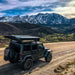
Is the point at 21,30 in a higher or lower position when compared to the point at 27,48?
higher

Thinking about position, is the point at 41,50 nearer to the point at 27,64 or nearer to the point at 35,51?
the point at 35,51

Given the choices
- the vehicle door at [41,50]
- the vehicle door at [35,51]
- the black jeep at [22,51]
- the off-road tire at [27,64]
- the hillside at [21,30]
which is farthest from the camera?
the hillside at [21,30]

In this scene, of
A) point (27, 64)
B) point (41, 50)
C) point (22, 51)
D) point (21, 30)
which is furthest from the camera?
point (21, 30)

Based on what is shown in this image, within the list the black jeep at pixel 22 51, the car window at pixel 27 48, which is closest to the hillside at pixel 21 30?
the black jeep at pixel 22 51

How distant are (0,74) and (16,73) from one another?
45.5 inches

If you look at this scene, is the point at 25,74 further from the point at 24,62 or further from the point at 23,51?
the point at 23,51

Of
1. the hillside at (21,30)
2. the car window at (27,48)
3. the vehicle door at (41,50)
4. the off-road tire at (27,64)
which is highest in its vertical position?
the hillside at (21,30)

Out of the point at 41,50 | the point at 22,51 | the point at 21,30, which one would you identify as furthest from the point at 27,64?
the point at 21,30

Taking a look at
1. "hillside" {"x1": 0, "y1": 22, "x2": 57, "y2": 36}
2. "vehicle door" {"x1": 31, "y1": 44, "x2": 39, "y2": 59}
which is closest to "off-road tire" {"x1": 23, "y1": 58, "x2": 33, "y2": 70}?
"vehicle door" {"x1": 31, "y1": 44, "x2": 39, "y2": 59}

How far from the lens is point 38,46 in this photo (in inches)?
401

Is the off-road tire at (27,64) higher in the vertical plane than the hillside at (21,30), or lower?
lower

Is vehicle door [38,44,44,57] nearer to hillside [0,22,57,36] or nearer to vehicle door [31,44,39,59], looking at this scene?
vehicle door [31,44,39,59]

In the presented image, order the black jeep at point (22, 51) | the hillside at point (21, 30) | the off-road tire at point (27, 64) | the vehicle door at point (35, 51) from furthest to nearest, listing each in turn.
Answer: the hillside at point (21, 30) < the vehicle door at point (35, 51) < the off-road tire at point (27, 64) < the black jeep at point (22, 51)

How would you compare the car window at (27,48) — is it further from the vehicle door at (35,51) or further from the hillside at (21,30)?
the hillside at (21,30)
